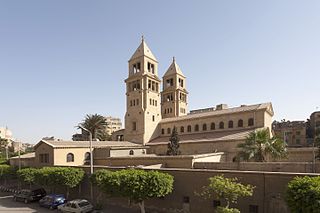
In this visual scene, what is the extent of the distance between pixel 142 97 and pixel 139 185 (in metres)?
34.7

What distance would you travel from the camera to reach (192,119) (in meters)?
51.1

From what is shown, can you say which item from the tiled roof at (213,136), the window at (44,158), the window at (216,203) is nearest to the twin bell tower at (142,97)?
the tiled roof at (213,136)

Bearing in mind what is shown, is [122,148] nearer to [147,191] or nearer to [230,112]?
[230,112]

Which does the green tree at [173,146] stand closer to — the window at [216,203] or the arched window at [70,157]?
the arched window at [70,157]

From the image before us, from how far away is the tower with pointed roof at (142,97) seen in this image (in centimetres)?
5412

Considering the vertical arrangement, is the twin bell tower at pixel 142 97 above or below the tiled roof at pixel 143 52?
below

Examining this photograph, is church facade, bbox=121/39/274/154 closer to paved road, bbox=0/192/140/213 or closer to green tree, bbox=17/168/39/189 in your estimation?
paved road, bbox=0/192/140/213

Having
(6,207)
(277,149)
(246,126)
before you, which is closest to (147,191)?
(277,149)

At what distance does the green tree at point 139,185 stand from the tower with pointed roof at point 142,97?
30.2 meters

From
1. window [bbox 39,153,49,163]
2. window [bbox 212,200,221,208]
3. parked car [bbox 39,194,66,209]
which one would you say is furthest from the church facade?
parked car [bbox 39,194,66,209]

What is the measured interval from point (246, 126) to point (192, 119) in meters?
11.6

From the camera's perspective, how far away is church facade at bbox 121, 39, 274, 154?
41875 mm

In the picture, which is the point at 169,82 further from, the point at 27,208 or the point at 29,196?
the point at 27,208

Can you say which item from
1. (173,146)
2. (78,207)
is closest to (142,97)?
(173,146)
